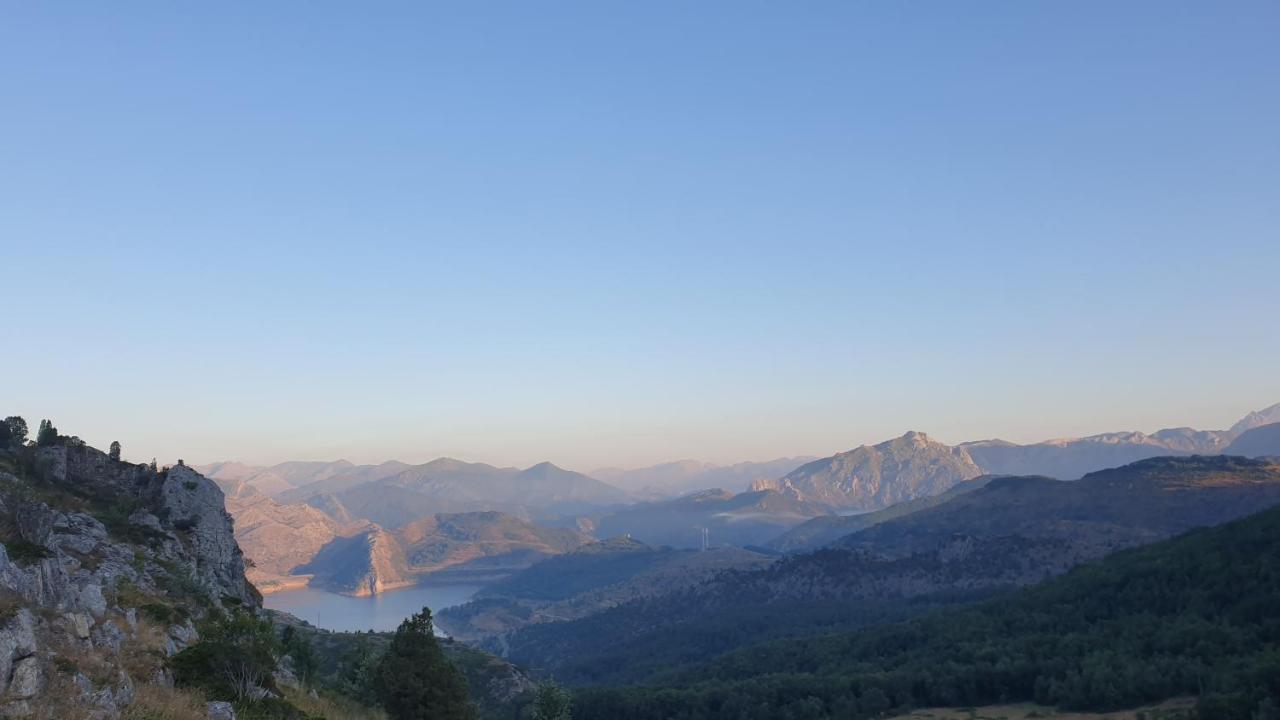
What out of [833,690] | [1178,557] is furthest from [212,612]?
[1178,557]

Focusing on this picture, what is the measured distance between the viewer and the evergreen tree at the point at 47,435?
7875 centimetres

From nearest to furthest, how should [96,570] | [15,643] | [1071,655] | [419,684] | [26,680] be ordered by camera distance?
[26,680] < [15,643] < [96,570] < [419,684] < [1071,655]

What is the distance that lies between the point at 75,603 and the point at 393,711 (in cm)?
2472

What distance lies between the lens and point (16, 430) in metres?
78.6

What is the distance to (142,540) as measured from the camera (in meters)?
63.8

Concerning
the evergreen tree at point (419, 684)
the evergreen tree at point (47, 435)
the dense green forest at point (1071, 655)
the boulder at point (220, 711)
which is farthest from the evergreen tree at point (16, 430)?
the dense green forest at point (1071, 655)

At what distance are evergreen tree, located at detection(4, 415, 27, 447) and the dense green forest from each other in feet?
293

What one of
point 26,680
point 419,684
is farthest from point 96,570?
point 26,680

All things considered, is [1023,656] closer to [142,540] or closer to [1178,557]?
[1178,557]

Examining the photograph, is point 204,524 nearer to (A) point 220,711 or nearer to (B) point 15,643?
(A) point 220,711

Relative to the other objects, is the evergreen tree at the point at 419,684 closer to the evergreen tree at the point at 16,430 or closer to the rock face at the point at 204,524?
the rock face at the point at 204,524

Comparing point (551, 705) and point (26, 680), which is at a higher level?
point (26, 680)

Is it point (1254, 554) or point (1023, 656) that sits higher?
point (1254, 554)

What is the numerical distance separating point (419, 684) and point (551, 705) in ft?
168
